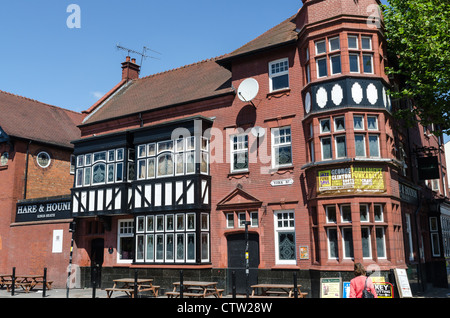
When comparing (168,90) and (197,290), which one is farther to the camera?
(168,90)

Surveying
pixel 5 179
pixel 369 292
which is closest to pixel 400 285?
pixel 369 292

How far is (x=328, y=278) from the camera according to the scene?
1532 cm

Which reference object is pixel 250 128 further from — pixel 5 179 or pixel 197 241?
pixel 5 179

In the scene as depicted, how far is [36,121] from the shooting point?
3123 centimetres

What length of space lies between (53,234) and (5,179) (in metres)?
5.91

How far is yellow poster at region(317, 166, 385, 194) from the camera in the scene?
15.8 meters

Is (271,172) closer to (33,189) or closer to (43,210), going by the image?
(43,210)

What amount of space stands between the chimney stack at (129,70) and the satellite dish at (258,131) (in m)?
14.5

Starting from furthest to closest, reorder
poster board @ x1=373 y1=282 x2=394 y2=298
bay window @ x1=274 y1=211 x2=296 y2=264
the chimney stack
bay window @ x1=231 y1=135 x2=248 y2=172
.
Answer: the chimney stack → bay window @ x1=231 y1=135 x2=248 y2=172 → bay window @ x1=274 y1=211 x2=296 y2=264 → poster board @ x1=373 y1=282 x2=394 y2=298

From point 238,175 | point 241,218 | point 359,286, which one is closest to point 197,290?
point 241,218

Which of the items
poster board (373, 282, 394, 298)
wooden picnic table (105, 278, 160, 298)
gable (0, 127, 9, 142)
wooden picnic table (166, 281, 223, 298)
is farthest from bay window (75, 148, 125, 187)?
poster board (373, 282, 394, 298)

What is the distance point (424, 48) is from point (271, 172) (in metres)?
7.67

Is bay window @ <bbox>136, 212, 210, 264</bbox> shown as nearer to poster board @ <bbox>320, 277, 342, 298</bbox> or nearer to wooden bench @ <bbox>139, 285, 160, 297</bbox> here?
wooden bench @ <bbox>139, 285, 160, 297</bbox>

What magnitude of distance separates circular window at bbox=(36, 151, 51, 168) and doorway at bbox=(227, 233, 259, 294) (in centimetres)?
1628
